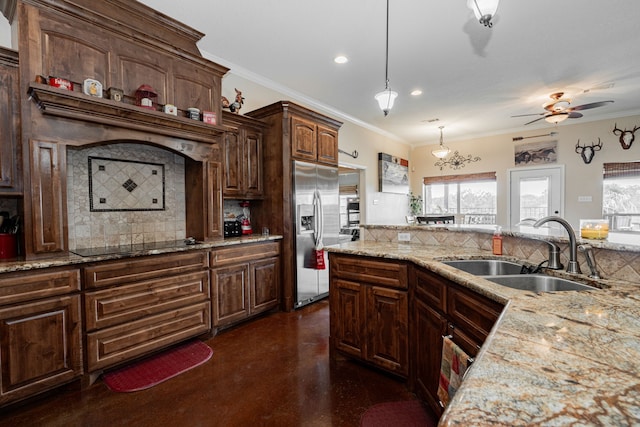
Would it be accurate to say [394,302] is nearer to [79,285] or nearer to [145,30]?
[79,285]

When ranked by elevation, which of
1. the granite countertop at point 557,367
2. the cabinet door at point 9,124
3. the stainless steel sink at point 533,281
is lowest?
the stainless steel sink at point 533,281

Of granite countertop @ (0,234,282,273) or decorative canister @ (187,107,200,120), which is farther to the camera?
decorative canister @ (187,107,200,120)

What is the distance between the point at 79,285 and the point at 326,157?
9.82ft

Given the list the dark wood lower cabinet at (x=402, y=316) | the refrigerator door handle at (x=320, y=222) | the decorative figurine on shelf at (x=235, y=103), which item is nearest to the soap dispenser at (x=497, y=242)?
the dark wood lower cabinet at (x=402, y=316)

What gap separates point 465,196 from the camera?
7355 mm

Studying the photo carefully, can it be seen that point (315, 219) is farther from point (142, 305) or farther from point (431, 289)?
point (431, 289)

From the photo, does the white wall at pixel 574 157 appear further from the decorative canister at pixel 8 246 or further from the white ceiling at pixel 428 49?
Result: the decorative canister at pixel 8 246

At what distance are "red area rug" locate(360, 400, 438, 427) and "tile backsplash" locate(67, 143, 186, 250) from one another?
2.53 m

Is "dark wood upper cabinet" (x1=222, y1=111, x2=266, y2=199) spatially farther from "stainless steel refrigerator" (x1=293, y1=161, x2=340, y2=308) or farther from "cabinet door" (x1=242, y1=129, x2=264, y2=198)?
"stainless steel refrigerator" (x1=293, y1=161, x2=340, y2=308)

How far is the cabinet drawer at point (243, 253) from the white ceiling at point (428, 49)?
194 centimetres

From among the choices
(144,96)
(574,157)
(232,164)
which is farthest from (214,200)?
(574,157)

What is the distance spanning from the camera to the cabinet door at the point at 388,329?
2.04 m

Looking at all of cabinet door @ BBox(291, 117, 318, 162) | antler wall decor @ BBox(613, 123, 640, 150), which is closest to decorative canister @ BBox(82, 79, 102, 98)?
cabinet door @ BBox(291, 117, 318, 162)

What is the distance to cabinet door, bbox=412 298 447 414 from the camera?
1.69 meters
